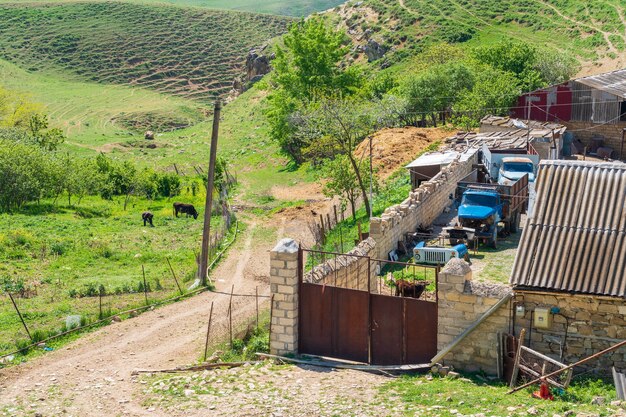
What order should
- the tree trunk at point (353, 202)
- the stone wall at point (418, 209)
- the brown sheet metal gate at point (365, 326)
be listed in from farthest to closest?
the tree trunk at point (353, 202) < the stone wall at point (418, 209) < the brown sheet metal gate at point (365, 326)

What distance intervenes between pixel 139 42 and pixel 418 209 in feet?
357

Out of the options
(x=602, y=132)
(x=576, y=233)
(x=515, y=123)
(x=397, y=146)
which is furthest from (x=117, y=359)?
(x=602, y=132)

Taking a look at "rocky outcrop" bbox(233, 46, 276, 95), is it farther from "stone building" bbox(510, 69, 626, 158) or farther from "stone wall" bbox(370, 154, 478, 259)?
"stone wall" bbox(370, 154, 478, 259)

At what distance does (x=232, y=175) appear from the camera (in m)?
54.2

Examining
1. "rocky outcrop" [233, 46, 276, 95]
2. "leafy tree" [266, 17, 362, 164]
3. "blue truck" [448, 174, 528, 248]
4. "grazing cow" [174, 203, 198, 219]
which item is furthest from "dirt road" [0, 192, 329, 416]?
"rocky outcrop" [233, 46, 276, 95]

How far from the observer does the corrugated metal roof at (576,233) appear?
1540 centimetres

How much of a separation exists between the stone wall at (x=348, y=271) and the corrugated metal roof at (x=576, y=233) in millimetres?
3417

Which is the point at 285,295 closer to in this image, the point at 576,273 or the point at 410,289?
the point at 410,289

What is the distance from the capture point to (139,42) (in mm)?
128000

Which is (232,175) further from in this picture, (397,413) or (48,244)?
(397,413)

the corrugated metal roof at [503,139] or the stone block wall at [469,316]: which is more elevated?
the corrugated metal roof at [503,139]

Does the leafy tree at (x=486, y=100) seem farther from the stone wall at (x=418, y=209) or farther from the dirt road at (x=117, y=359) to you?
the dirt road at (x=117, y=359)

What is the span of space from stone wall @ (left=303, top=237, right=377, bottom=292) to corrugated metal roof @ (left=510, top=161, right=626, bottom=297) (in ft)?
11.2

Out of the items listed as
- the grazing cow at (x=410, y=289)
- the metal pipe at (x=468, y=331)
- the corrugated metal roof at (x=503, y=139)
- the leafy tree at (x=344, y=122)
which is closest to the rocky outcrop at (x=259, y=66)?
the corrugated metal roof at (x=503, y=139)
